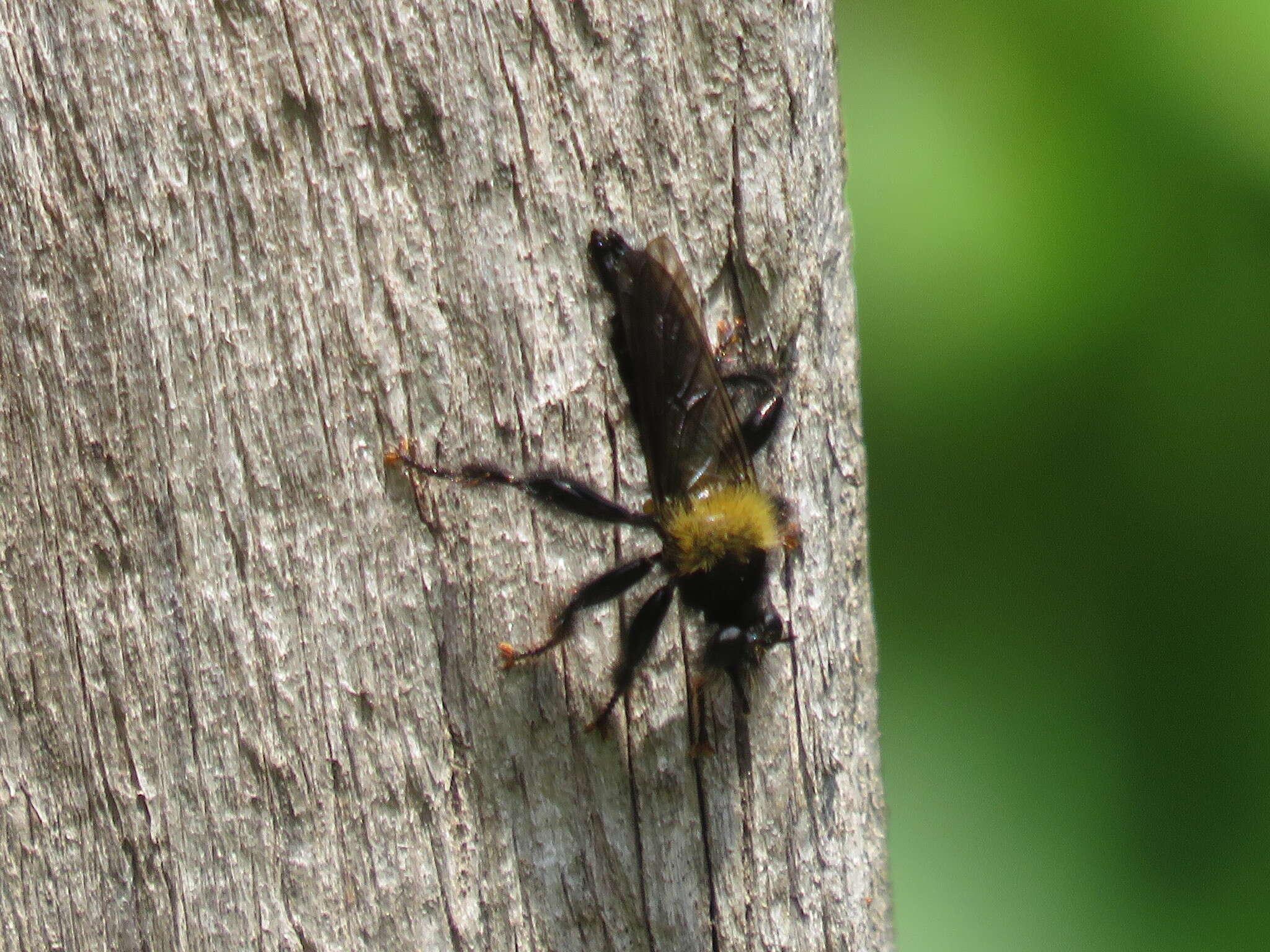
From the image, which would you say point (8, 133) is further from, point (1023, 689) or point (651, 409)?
point (1023, 689)

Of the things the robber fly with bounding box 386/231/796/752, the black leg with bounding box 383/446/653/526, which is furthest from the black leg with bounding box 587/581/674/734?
the black leg with bounding box 383/446/653/526

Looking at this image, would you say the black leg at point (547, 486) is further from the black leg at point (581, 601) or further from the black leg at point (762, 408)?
the black leg at point (762, 408)

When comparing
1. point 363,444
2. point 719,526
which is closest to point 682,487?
point 719,526

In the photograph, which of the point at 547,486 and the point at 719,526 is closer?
the point at 547,486

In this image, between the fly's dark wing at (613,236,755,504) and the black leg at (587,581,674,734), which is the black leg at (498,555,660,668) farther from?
the fly's dark wing at (613,236,755,504)

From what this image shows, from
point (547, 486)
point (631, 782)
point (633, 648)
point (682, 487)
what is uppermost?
point (682, 487)

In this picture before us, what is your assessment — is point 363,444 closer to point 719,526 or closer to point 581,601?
point 581,601

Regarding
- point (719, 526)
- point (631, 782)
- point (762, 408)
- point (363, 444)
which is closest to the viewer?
point (363, 444)
